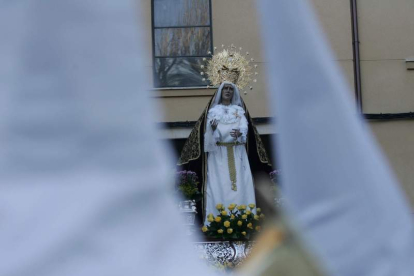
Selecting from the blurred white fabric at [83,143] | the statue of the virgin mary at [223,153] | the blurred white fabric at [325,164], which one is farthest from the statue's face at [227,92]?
the blurred white fabric at [83,143]

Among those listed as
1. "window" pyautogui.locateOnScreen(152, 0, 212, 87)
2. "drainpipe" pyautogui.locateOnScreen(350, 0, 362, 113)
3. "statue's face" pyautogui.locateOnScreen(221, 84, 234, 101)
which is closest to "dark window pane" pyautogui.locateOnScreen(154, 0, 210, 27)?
"window" pyautogui.locateOnScreen(152, 0, 212, 87)

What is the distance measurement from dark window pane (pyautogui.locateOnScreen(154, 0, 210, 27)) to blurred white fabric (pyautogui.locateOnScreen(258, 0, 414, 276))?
11.3 meters

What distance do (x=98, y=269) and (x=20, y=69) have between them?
0.52ft

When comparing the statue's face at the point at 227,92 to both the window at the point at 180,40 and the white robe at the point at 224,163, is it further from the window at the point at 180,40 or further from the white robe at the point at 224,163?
the window at the point at 180,40

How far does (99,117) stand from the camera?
0.62 metres

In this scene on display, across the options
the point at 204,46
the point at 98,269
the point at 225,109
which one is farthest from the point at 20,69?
the point at 204,46

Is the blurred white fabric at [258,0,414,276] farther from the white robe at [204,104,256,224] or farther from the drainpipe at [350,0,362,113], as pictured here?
the drainpipe at [350,0,362,113]

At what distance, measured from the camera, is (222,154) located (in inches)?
312

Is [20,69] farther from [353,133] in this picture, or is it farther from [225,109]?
[225,109]

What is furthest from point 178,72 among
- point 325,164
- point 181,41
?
point 325,164

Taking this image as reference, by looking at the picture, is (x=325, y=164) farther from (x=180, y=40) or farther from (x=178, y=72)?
(x=180, y=40)

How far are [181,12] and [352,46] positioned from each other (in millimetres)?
2498

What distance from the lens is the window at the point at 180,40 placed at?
1204 cm

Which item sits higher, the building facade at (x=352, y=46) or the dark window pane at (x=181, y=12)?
the dark window pane at (x=181, y=12)
